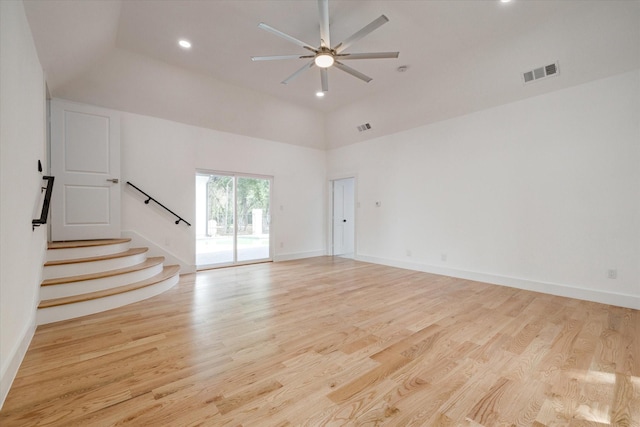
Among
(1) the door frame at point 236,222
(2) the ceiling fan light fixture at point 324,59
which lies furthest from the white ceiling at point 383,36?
(1) the door frame at point 236,222

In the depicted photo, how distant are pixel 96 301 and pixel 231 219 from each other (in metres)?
3.04

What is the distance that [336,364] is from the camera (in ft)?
6.97

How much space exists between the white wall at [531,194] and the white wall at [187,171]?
7.99ft

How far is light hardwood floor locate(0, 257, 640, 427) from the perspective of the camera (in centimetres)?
160

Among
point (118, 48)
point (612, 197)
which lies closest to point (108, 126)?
point (118, 48)

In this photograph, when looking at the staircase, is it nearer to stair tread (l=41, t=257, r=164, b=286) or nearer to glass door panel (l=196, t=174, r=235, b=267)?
stair tread (l=41, t=257, r=164, b=286)

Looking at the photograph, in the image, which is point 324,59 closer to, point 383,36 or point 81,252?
point 383,36

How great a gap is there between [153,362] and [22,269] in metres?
1.33

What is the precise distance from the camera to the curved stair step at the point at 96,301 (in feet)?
9.42

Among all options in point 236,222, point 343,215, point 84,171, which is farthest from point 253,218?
point 84,171

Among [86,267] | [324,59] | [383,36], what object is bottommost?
[86,267]

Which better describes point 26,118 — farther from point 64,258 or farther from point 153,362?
point 153,362

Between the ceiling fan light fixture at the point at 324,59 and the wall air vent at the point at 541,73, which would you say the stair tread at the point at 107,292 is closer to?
the ceiling fan light fixture at the point at 324,59

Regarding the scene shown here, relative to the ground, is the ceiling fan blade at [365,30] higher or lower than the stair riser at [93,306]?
higher
